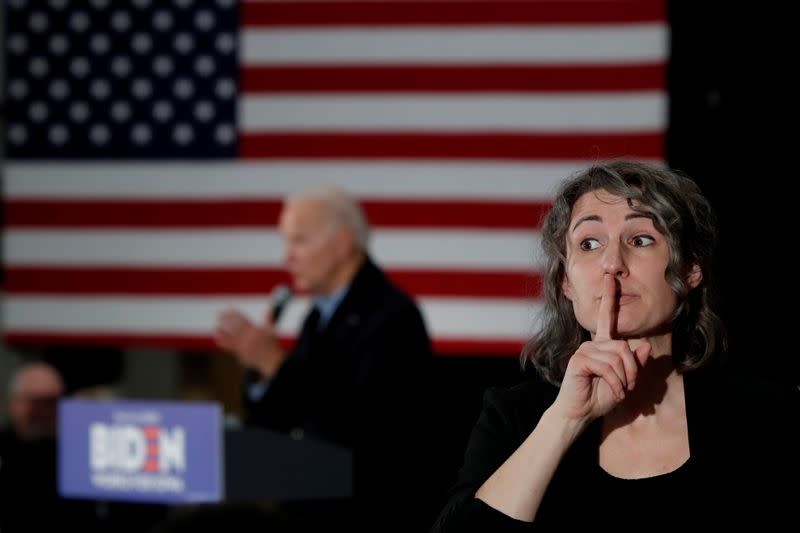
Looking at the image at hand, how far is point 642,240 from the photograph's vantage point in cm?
168

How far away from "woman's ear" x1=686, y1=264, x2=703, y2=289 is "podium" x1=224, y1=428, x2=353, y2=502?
133 centimetres

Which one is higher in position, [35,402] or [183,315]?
[183,315]

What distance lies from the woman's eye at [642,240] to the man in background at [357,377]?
4.65 feet

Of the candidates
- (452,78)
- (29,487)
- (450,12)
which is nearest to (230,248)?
(452,78)

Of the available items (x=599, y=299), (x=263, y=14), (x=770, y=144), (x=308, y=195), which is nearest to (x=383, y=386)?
(x=308, y=195)

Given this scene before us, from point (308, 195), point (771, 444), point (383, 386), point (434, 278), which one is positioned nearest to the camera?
point (771, 444)

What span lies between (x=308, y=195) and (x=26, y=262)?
1.89m

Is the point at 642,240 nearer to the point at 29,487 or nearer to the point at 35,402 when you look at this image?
the point at 29,487

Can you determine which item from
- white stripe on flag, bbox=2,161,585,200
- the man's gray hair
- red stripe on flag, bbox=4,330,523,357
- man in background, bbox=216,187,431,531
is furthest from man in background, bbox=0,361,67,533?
white stripe on flag, bbox=2,161,585,200

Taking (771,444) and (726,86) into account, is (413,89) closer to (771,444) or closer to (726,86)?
(726,86)

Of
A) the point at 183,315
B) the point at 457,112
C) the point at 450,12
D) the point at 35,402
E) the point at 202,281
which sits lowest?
the point at 35,402

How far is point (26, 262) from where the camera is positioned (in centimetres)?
514

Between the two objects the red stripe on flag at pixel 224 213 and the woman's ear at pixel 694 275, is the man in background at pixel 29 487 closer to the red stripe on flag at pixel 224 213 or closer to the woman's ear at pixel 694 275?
the red stripe on flag at pixel 224 213

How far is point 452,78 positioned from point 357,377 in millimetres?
1970
